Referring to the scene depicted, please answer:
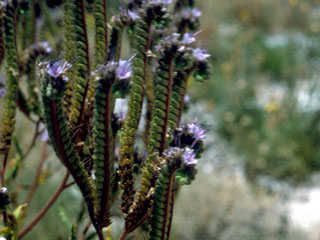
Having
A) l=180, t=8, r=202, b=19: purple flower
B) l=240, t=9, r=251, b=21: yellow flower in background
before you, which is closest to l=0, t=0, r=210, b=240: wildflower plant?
l=180, t=8, r=202, b=19: purple flower

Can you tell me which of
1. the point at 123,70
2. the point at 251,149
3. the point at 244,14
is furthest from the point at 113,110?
the point at 244,14

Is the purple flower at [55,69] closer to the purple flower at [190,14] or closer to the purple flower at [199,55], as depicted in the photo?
the purple flower at [199,55]

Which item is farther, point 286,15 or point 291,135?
point 286,15

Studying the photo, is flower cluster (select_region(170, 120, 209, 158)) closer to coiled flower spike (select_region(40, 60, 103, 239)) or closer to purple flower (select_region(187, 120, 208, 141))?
purple flower (select_region(187, 120, 208, 141))

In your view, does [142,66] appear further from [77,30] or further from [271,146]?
[271,146]

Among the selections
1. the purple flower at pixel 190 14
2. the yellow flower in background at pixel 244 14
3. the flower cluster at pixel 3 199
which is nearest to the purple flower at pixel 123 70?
the flower cluster at pixel 3 199

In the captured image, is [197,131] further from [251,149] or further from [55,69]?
[251,149]

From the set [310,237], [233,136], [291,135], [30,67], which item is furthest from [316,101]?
[30,67]
